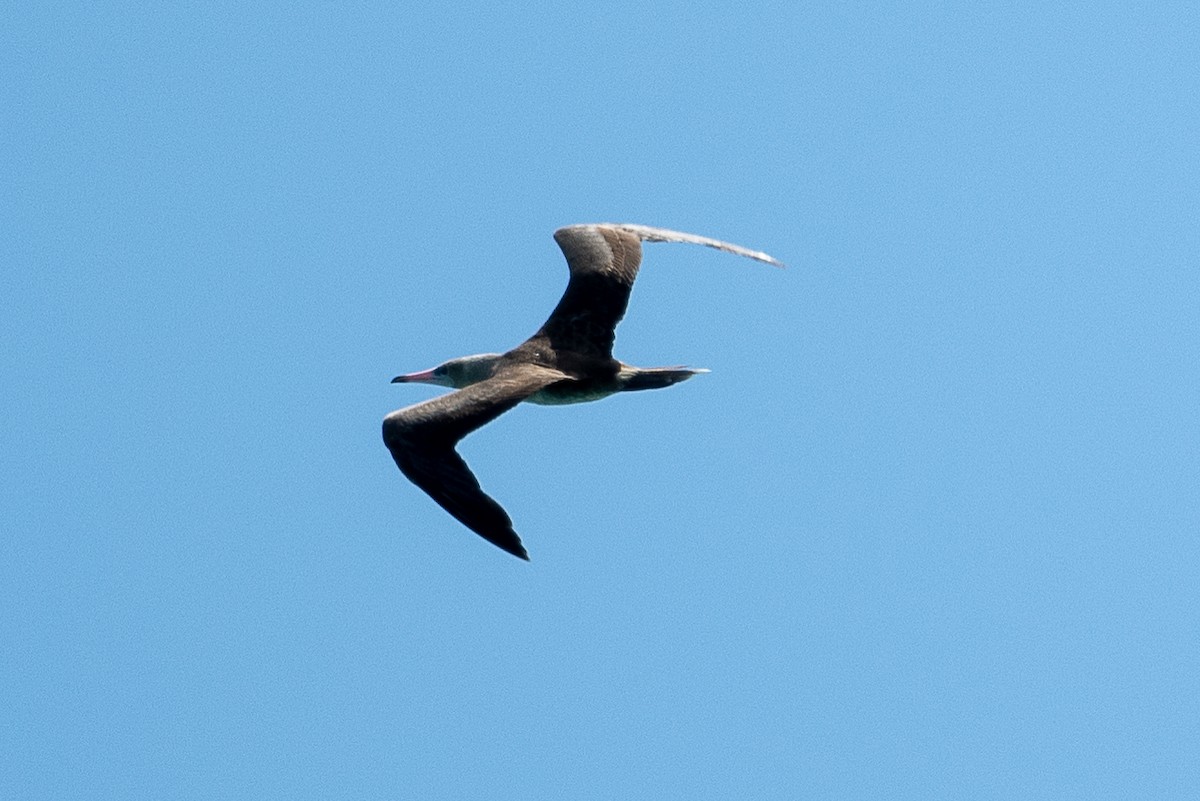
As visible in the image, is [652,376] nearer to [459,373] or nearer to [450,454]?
[459,373]

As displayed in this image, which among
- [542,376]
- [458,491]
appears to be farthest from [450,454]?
[542,376]

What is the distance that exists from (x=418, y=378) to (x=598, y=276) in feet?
6.61

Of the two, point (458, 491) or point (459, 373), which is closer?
point (458, 491)

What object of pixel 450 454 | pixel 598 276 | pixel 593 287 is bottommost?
pixel 450 454

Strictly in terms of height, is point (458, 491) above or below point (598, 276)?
below

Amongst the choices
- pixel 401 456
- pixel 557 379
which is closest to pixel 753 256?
pixel 557 379

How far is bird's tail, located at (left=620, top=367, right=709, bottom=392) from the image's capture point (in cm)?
1738

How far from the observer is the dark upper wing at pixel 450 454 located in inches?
551

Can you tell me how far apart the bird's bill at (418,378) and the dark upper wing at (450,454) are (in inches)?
118

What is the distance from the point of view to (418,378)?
719 inches

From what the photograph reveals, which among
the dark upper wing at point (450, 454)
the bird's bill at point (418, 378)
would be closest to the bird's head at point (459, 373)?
the bird's bill at point (418, 378)

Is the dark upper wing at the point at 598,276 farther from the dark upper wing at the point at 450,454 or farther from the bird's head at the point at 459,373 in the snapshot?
the dark upper wing at the point at 450,454

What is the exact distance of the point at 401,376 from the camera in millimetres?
18375

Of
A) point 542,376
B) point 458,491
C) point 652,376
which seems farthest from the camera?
point 652,376
